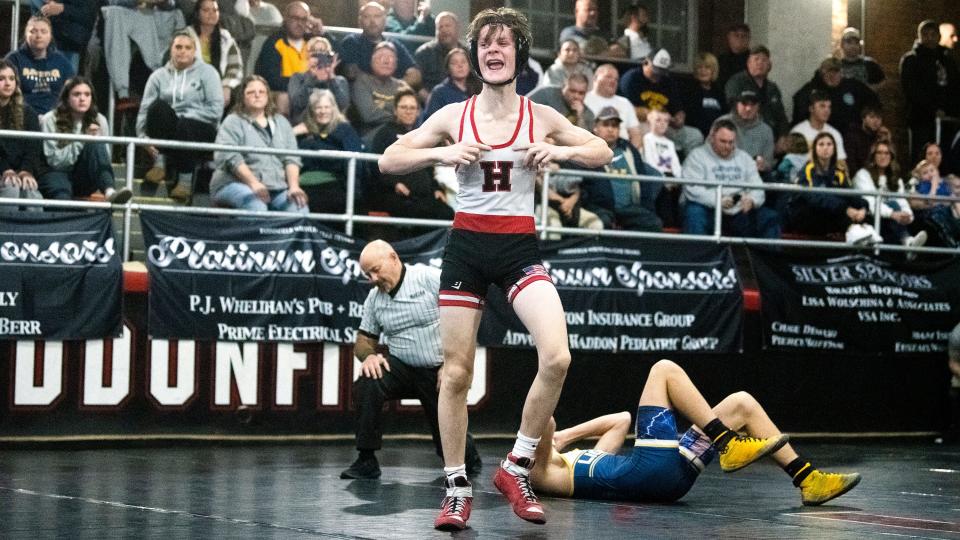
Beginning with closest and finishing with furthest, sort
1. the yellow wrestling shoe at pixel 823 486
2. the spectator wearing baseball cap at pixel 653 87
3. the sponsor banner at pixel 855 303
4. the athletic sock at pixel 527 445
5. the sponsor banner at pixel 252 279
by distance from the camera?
the athletic sock at pixel 527 445, the yellow wrestling shoe at pixel 823 486, the sponsor banner at pixel 252 279, the sponsor banner at pixel 855 303, the spectator wearing baseball cap at pixel 653 87

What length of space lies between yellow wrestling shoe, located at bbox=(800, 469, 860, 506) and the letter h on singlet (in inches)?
111

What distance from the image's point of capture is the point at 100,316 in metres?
12.9

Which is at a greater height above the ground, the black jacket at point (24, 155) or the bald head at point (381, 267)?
the black jacket at point (24, 155)

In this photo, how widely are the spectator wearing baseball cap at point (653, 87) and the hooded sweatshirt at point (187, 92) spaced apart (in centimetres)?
504

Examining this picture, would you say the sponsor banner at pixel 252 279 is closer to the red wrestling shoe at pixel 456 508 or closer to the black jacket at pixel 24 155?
the black jacket at pixel 24 155

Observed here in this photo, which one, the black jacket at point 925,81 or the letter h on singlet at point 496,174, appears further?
the black jacket at point 925,81

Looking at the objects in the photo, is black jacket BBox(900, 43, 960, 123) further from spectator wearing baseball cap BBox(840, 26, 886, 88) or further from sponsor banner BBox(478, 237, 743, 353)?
sponsor banner BBox(478, 237, 743, 353)

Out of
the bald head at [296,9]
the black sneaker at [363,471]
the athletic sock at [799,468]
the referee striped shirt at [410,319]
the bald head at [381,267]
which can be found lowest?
the black sneaker at [363,471]

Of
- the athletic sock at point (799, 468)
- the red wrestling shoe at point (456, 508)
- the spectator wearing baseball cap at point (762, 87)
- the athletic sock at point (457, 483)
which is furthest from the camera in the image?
the spectator wearing baseball cap at point (762, 87)

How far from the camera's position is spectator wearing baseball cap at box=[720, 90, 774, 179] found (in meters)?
17.4

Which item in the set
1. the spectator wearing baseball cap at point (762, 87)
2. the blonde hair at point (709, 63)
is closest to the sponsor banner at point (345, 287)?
the blonde hair at point (709, 63)

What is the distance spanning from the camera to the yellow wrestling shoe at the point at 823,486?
357 inches

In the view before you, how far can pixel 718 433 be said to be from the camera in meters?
8.79

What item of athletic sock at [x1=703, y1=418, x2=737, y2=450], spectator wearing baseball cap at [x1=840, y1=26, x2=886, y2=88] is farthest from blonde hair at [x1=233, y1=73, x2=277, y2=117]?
spectator wearing baseball cap at [x1=840, y1=26, x2=886, y2=88]
